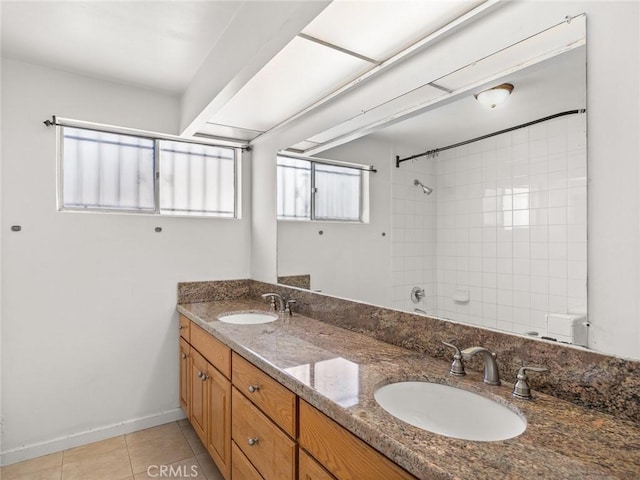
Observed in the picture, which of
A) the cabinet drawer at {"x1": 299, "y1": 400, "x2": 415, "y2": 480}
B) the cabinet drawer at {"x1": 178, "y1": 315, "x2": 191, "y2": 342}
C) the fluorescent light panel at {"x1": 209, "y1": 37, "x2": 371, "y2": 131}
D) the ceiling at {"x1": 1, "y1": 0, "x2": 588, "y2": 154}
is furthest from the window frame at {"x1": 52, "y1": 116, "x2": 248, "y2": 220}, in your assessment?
the cabinet drawer at {"x1": 299, "y1": 400, "x2": 415, "y2": 480}

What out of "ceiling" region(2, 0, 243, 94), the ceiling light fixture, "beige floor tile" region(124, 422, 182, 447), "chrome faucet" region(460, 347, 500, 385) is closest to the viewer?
"chrome faucet" region(460, 347, 500, 385)

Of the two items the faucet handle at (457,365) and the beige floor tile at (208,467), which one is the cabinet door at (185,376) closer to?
the beige floor tile at (208,467)

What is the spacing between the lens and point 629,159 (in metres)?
0.89

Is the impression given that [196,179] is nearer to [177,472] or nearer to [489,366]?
[177,472]

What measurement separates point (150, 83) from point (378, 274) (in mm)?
2042

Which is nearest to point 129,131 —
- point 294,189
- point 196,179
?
point 196,179

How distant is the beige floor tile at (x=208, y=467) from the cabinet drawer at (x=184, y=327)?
2.39 feet

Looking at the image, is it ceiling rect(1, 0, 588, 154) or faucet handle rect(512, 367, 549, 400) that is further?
ceiling rect(1, 0, 588, 154)

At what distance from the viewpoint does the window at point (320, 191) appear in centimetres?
195

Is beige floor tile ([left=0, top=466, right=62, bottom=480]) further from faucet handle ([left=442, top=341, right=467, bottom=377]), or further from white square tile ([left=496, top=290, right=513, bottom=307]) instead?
white square tile ([left=496, top=290, right=513, bottom=307])

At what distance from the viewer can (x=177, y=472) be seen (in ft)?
6.76

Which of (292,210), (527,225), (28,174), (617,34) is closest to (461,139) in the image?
(527,225)

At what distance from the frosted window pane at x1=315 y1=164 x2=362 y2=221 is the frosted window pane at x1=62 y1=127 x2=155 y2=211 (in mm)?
1301

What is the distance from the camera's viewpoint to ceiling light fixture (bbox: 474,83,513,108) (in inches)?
47.2
